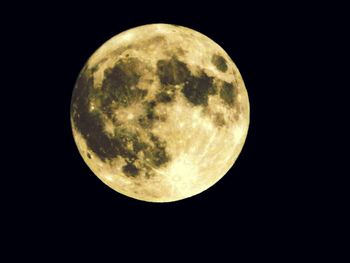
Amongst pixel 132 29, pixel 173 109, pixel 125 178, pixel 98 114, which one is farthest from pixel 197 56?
pixel 125 178

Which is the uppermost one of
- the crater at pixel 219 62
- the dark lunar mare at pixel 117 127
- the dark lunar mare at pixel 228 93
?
the crater at pixel 219 62

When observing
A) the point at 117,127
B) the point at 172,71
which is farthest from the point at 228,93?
the point at 117,127

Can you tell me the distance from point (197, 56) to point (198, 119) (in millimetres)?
789

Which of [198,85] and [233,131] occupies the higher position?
[198,85]

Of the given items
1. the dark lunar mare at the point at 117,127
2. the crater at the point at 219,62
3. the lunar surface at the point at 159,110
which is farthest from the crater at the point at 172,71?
the crater at the point at 219,62

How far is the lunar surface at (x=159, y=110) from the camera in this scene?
3738mm

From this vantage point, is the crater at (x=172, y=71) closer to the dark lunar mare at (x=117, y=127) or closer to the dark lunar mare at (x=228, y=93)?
the dark lunar mare at (x=117, y=127)

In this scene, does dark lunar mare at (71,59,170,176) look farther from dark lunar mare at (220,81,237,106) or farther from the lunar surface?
dark lunar mare at (220,81,237,106)

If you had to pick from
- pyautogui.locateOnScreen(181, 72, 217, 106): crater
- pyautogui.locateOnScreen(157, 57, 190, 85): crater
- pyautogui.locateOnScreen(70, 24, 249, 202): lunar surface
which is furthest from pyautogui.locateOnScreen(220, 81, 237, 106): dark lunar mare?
pyautogui.locateOnScreen(157, 57, 190, 85): crater

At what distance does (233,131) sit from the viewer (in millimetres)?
4172

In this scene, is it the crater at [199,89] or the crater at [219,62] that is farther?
the crater at [219,62]

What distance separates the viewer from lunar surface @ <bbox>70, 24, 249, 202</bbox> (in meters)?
3.74

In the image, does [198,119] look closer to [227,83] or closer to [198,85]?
[198,85]

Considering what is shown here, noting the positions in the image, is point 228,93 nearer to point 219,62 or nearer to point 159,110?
point 219,62
